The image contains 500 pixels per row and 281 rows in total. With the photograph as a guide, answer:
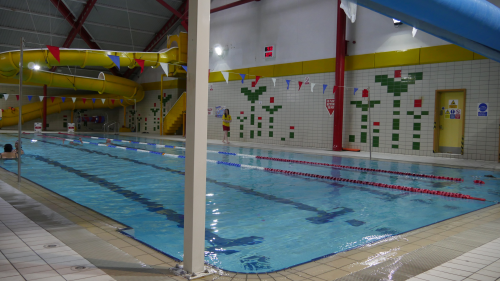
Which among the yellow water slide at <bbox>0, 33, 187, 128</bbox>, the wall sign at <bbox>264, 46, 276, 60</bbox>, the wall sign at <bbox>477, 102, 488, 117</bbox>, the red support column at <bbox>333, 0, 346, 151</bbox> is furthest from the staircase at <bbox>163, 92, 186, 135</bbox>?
the wall sign at <bbox>477, 102, 488, 117</bbox>

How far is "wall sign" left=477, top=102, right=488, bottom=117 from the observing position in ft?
33.5

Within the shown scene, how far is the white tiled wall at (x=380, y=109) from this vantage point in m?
10.3

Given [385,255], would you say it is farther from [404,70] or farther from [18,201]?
[404,70]

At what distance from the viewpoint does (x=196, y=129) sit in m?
2.39

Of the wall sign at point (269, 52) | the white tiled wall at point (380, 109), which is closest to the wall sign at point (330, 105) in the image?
the white tiled wall at point (380, 109)

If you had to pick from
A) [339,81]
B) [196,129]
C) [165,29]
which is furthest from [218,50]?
[196,129]

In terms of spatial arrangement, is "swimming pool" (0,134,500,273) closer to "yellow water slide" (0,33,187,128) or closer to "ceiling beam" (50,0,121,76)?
"yellow water slide" (0,33,187,128)

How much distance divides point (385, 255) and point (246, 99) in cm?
1455

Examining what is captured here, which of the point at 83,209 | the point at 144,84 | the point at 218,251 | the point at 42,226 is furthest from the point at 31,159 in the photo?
the point at 144,84

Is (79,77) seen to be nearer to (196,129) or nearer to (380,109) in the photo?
(380,109)

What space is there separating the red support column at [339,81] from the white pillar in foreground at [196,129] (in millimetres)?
10927

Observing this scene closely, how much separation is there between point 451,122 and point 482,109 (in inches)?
37.4

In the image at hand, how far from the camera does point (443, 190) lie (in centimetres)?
605

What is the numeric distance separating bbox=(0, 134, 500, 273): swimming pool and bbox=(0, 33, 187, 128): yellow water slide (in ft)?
24.0
